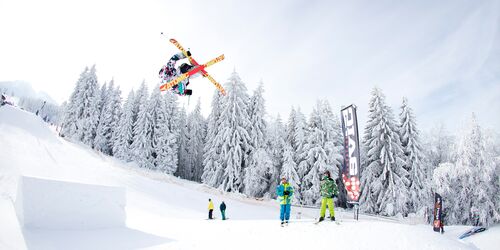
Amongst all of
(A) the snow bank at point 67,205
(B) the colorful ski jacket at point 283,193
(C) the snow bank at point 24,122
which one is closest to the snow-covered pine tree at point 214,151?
(C) the snow bank at point 24,122

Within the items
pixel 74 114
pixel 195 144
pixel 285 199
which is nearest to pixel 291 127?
pixel 195 144

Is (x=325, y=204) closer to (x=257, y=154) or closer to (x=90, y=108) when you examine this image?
(x=257, y=154)

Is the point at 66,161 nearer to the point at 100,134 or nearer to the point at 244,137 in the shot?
the point at 244,137

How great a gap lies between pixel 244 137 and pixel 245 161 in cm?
287

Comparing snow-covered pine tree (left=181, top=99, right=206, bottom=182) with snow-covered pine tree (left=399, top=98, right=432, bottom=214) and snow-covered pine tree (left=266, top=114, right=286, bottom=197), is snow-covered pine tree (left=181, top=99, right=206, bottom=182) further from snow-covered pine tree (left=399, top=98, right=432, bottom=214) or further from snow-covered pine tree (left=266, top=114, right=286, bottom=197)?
snow-covered pine tree (left=399, top=98, right=432, bottom=214)

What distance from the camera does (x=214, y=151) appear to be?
37031mm

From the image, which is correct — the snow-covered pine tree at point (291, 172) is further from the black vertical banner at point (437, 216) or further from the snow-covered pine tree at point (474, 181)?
the snow-covered pine tree at point (474, 181)

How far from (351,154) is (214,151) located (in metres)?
27.0

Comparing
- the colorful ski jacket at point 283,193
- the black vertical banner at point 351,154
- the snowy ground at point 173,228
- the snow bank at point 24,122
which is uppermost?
the snow bank at point 24,122

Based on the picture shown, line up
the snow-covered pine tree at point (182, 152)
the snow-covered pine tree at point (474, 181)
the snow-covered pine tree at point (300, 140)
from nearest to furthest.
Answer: the snow-covered pine tree at point (474, 181), the snow-covered pine tree at point (300, 140), the snow-covered pine tree at point (182, 152)

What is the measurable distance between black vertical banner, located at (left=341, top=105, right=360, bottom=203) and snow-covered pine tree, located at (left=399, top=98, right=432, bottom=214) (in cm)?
2257

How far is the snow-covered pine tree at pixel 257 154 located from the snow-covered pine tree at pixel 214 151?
3648mm

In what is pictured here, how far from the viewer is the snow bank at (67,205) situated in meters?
9.95

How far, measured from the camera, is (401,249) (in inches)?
299
